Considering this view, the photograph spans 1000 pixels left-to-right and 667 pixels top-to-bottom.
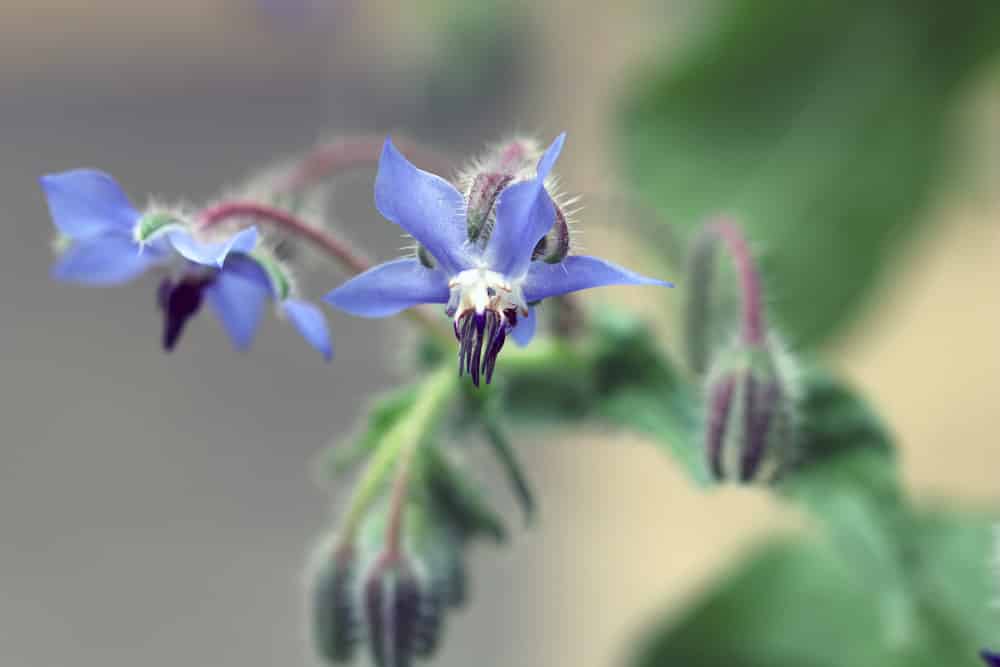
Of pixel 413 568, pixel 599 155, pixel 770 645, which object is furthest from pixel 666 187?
pixel 599 155

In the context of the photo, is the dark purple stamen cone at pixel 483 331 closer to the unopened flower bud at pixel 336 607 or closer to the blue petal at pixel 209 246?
the blue petal at pixel 209 246

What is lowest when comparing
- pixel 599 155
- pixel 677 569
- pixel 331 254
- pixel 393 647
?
pixel 393 647

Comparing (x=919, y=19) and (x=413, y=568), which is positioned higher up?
(x=919, y=19)

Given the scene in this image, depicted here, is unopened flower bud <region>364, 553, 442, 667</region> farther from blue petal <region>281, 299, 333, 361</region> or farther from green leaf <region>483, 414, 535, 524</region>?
blue petal <region>281, 299, 333, 361</region>

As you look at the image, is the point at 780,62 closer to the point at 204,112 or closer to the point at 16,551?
the point at 204,112

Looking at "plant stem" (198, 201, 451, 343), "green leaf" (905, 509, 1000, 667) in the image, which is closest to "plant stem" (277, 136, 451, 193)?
"plant stem" (198, 201, 451, 343)

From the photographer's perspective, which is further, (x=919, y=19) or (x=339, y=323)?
(x=339, y=323)

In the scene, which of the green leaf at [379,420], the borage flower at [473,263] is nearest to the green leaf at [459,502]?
the green leaf at [379,420]
